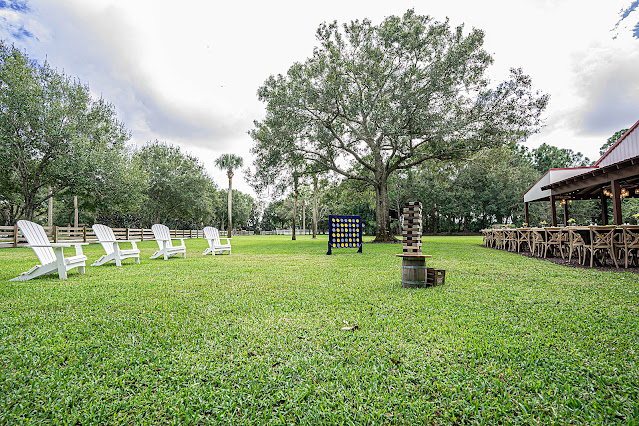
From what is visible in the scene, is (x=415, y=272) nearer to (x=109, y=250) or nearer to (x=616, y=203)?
(x=109, y=250)

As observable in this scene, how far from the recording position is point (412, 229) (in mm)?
5160

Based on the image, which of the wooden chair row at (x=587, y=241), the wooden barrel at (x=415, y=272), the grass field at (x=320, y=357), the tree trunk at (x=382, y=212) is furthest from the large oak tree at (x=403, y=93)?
the grass field at (x=320, y=357)

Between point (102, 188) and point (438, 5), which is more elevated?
point (438, 5)

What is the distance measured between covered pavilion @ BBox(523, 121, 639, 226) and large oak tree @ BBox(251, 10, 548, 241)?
128 inches

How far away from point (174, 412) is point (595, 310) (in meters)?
4.51

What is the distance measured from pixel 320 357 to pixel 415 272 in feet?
9.64

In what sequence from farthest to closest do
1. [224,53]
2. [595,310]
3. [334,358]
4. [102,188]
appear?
[102,188], [224,53], [595,310], [334,358]

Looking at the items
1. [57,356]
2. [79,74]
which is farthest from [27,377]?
[79,74]

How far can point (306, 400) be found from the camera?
1847 mm

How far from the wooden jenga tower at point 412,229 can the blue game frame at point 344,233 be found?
20.5 feet

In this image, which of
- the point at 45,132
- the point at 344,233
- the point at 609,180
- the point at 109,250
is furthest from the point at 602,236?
the point at 45,132

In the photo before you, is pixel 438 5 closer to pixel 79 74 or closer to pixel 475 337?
pixel 475 337

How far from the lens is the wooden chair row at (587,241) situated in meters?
6.80

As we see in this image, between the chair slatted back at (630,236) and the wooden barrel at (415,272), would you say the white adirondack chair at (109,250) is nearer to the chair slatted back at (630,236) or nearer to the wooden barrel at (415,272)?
the wooden barrel at (415,272)
